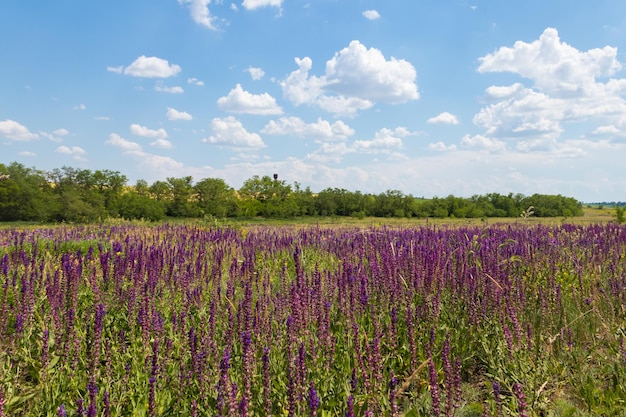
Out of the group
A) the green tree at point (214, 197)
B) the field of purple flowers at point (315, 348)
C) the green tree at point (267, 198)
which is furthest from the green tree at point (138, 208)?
the field of purple flowers at point (315, 348)

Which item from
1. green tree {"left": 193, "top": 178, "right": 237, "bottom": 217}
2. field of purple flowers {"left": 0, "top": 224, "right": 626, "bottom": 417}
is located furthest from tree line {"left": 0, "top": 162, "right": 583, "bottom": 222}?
field of purple flowers {"left": 0, "top": 224, "right": 626, "bottom": 417}

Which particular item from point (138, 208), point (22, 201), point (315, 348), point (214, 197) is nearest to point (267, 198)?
point (214, 197)

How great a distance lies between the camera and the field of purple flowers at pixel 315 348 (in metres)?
2.62

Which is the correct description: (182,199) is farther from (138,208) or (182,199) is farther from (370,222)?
(370,222)

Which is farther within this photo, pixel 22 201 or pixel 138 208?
pixel 138 208

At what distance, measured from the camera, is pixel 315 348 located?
327 cm

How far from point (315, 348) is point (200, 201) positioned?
134ft

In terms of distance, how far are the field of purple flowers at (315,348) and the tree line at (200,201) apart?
17439 millimetres

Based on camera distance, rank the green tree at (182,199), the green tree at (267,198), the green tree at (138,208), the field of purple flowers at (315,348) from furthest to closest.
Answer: the green tree at (267,198)
the green tree at (182,199)
the green tree at (138,208)
the field of purple flowers at (315,348)

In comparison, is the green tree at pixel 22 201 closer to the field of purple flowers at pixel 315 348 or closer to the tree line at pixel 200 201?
the tree line at pixel 200 201

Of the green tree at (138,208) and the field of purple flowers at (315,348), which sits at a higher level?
the green tree at (138,208)

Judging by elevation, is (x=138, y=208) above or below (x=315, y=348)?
above

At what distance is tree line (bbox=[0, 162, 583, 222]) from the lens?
33.3m

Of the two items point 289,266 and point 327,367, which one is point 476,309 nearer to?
point 327,367
